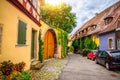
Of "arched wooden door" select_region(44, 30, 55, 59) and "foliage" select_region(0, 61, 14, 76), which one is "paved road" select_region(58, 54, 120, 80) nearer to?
"foliage" select_region(0, 61, 14, 76)

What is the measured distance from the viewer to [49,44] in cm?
2181

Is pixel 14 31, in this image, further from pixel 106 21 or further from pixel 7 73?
pixel 106 21

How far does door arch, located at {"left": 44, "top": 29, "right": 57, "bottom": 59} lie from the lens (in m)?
20.8

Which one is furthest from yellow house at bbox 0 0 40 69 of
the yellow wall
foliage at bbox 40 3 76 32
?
foliage at bbox 40 3 76 32

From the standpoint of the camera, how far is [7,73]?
621 cm

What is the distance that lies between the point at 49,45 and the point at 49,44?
0.12m

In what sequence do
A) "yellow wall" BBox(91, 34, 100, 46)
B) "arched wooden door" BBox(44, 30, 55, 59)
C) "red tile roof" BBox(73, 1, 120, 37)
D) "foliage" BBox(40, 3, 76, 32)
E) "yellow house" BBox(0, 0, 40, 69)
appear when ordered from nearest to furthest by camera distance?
"yellow house" BBox(0, 0, 40, 69), "arched wooden door" BBox(44, 30, 55, 59), "red tile roof" BBox(73, 1, 120, 37), "yellow wall" BBox(91, 34, 100, 46), "foliage" BBox(40, 3, 76, 32)

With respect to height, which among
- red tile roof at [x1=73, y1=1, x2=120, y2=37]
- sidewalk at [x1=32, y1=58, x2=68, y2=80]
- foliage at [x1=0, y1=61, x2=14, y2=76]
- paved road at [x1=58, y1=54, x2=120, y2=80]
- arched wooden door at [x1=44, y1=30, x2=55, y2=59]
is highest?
red tile roof at [x1=73, y1=1, x2=120, y2=37]

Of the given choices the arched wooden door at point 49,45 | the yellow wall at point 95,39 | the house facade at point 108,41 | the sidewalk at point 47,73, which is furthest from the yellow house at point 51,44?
the yellow wall at point 95,39

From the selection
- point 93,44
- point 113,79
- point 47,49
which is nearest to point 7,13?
point 113,79

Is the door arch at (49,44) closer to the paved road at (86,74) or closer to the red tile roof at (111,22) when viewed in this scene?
the red tile roof at (111,22)

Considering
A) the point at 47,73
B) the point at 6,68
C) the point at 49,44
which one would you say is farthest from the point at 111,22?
the point at 6,68

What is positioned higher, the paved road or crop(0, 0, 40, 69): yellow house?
crop(0, 0, 40, 69): yellow house

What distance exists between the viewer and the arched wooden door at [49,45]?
2081cm
